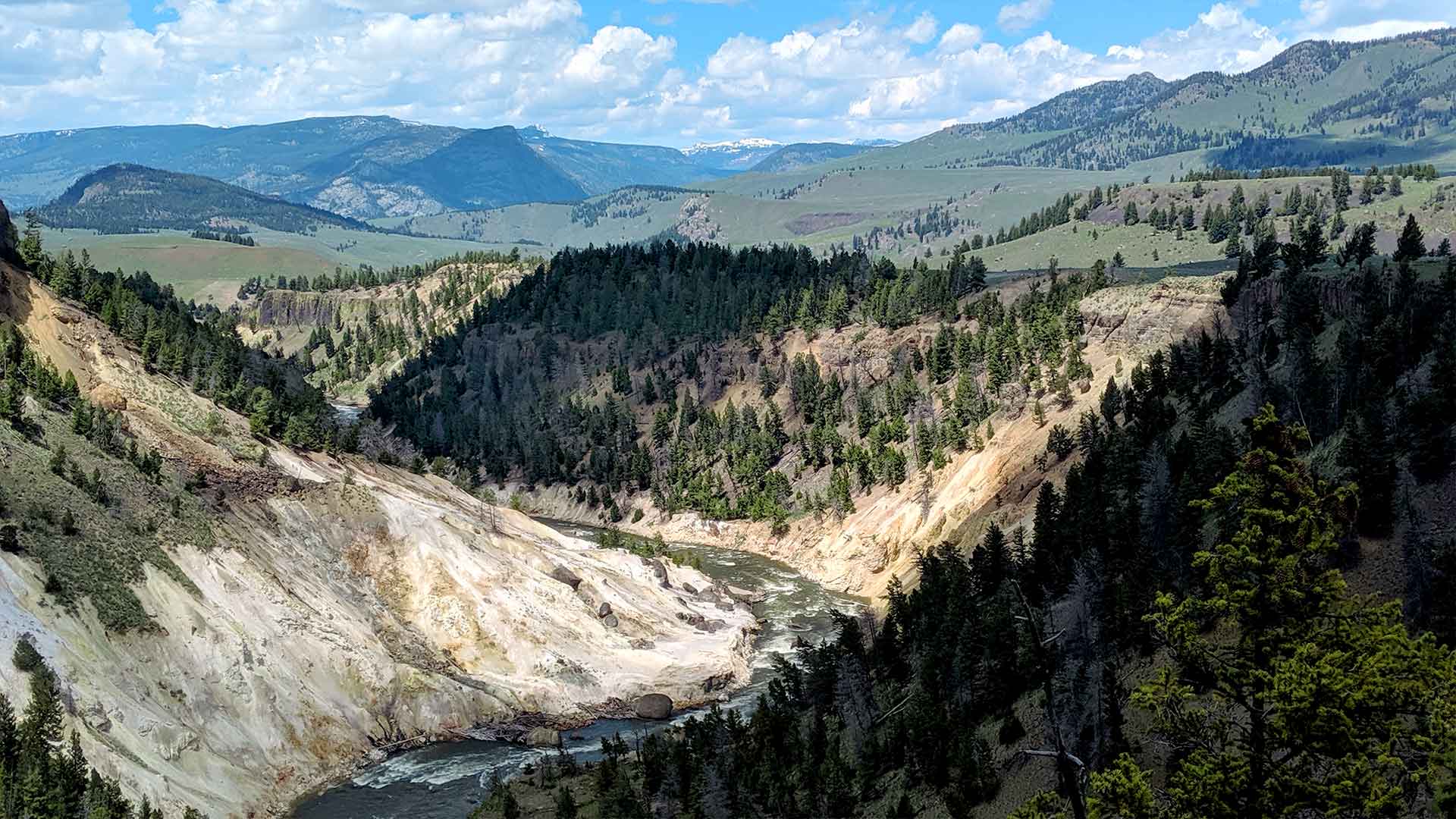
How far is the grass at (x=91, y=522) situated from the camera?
237 feet

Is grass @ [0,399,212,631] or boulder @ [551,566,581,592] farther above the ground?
grass @ [0,399,212,631]

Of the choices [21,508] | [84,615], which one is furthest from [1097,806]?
[21,508]

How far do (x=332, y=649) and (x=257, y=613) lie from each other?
17.8ft

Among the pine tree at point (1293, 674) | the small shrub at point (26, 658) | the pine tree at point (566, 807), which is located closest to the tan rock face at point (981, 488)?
the pine tree at point (566, 807)

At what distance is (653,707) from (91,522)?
39.7 meters

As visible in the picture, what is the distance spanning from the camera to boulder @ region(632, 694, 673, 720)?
8756 centimetres

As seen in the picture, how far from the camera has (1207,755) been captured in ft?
82.6

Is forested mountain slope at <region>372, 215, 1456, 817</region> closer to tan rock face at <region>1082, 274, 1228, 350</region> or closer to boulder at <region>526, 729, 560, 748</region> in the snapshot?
tan rock face at <region>1082, 274, 1228, 350</region>

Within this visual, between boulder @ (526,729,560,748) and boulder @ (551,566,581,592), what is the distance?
64.4ft

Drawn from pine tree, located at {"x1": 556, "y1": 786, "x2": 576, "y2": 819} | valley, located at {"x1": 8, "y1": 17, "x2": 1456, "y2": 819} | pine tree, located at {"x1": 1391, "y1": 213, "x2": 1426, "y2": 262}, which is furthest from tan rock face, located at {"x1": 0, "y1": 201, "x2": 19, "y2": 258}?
pine tree, located at {"x1": 1391, "y1": 213, "x2": 1426, "y2": 262}

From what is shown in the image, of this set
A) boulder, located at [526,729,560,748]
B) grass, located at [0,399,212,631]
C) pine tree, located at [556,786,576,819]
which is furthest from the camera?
boulder, located at [526,729,560,748]

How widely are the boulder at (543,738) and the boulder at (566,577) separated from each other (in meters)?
19.6

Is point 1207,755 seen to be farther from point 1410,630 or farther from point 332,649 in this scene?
point 332,649

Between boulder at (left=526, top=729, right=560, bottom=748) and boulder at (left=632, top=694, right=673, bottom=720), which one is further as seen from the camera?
boulder at (left=632, top=694, right=673, bottom=720)
